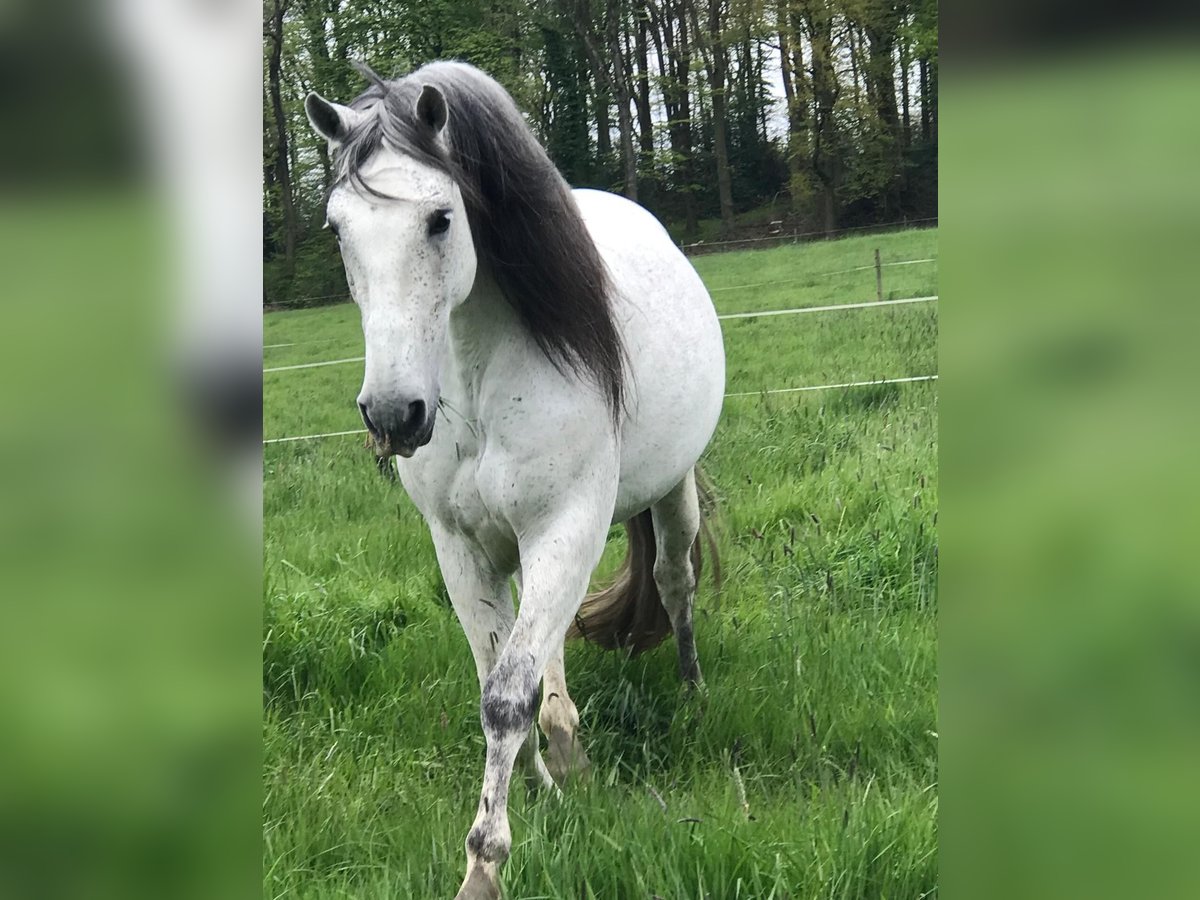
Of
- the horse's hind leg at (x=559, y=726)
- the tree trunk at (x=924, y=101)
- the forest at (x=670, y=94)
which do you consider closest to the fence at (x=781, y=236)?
the forest at (x=670, y=94)

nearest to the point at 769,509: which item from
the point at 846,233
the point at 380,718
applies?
the point at 846,233

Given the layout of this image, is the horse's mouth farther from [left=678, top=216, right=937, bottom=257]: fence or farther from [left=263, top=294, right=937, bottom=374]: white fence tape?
[left=678, top=216, right=937, bottom=257]: fence

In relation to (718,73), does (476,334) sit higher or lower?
lower

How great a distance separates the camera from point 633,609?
2449 mm

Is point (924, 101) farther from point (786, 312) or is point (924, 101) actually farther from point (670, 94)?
point (786, 312)

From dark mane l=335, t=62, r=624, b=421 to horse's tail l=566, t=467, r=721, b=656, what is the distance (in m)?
0.84

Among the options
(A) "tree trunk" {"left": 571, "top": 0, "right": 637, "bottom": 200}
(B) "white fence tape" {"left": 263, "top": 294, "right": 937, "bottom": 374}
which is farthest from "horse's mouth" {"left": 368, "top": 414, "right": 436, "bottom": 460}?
(A) "tree trunk" {"left": 571, "top": 0, "right": 637, "bottom": 200}

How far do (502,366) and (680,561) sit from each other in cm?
98

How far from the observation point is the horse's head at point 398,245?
4.16 feet

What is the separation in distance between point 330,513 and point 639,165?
143 cm
